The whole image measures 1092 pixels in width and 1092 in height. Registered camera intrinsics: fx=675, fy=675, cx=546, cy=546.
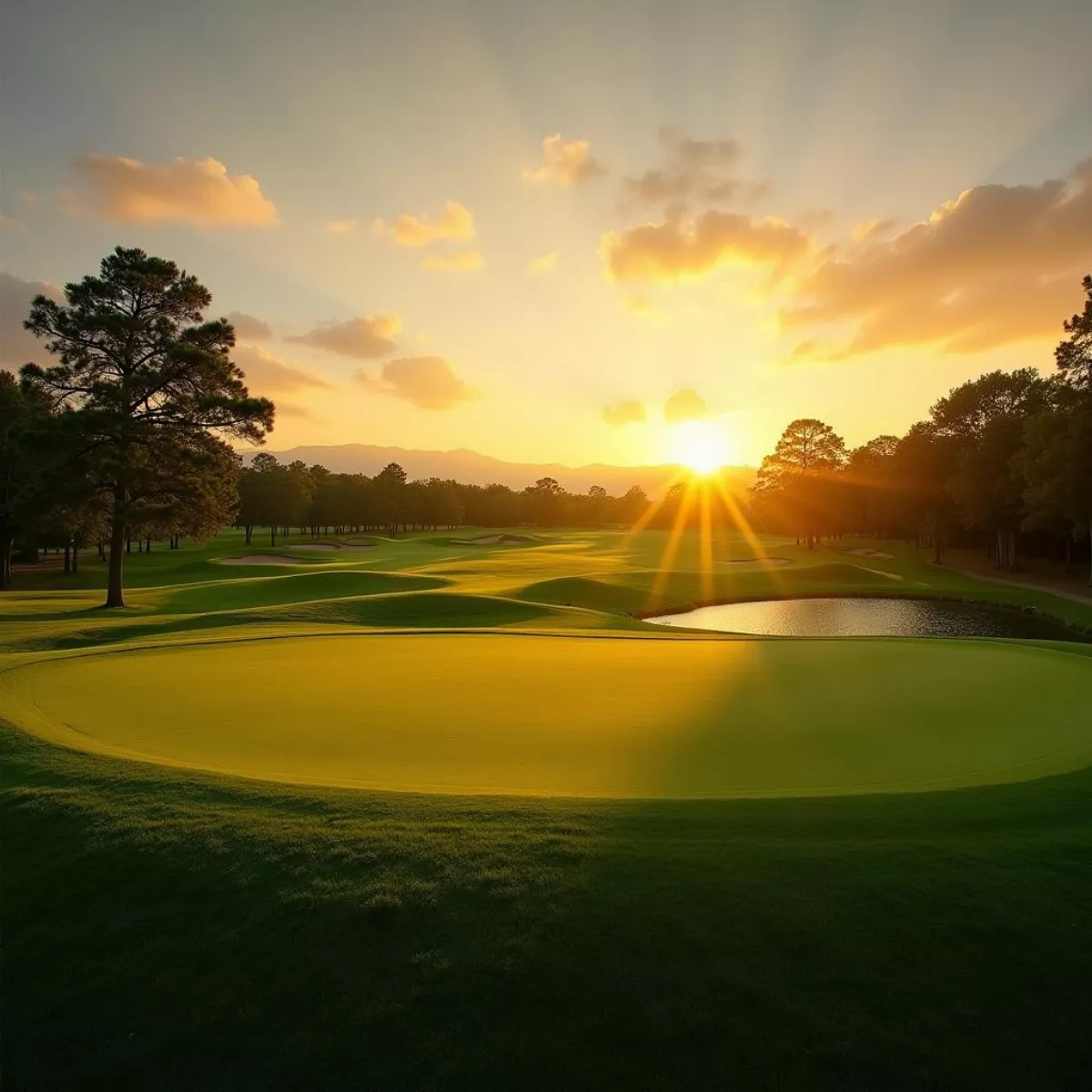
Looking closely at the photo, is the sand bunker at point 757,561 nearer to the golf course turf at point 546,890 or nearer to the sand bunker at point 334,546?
the sand bunker at point 334,546

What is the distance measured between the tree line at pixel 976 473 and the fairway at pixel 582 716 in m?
28.2

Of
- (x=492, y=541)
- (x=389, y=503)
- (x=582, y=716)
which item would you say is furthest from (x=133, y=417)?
(x=389, y=503)

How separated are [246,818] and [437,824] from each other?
5.93 feet

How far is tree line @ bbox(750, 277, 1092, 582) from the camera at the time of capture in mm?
35344

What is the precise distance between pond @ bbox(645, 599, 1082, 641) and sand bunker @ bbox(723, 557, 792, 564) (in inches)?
640

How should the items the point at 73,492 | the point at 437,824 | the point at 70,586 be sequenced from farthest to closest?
the point at 70,586, the point at 73,492, the point at 437,824

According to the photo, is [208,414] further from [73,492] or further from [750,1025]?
[750,1025]

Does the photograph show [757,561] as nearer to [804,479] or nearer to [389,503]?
[804,479]

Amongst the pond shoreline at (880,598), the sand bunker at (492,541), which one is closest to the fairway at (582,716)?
the pond shoreline at (880,598)

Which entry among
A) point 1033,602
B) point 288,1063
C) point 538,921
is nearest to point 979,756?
point 538,921

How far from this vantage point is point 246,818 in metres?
6.19

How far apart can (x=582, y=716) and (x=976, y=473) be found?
52465 millimetres

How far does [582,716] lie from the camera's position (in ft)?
31.3

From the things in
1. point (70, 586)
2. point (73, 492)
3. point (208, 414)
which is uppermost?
point (208, 414)
